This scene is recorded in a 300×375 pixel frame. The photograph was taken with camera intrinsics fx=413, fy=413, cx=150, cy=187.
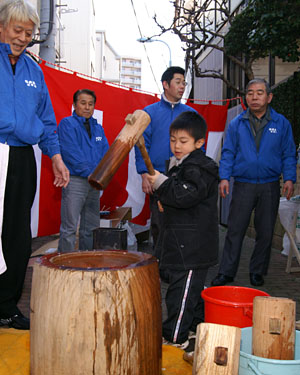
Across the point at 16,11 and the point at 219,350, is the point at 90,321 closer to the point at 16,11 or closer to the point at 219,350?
the point at 219,350

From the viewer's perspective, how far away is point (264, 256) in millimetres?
4473

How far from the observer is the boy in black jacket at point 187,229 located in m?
Answer: 2.71

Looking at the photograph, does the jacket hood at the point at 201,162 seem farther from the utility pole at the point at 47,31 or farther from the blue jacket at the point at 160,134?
the utility pole at the point at 47,31

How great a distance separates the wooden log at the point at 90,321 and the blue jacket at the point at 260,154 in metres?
2.88

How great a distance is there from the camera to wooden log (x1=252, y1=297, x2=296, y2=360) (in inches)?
65.6

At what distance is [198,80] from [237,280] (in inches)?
476

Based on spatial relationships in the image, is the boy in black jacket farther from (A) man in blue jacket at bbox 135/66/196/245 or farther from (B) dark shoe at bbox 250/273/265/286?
Result: (B) dark shoe at bbox 250/273/265/286

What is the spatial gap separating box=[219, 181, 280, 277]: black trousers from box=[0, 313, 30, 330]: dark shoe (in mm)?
2193

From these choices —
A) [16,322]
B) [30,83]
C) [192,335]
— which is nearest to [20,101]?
[30,83]

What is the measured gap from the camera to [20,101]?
2799 millimetres

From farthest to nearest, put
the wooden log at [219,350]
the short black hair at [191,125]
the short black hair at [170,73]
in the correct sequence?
the short black hair at [170,73]
the short black hair at [191,125]
the wooden log at [219,350]

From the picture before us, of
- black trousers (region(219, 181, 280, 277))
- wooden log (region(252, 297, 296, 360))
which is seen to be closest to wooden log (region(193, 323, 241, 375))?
wooden log (region(252, 297, 296, 360))

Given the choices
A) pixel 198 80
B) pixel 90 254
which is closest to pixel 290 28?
pixel 90 254

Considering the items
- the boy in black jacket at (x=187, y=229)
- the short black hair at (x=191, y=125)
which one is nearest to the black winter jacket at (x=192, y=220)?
the boy in black jacket at (x=187, y=229)
